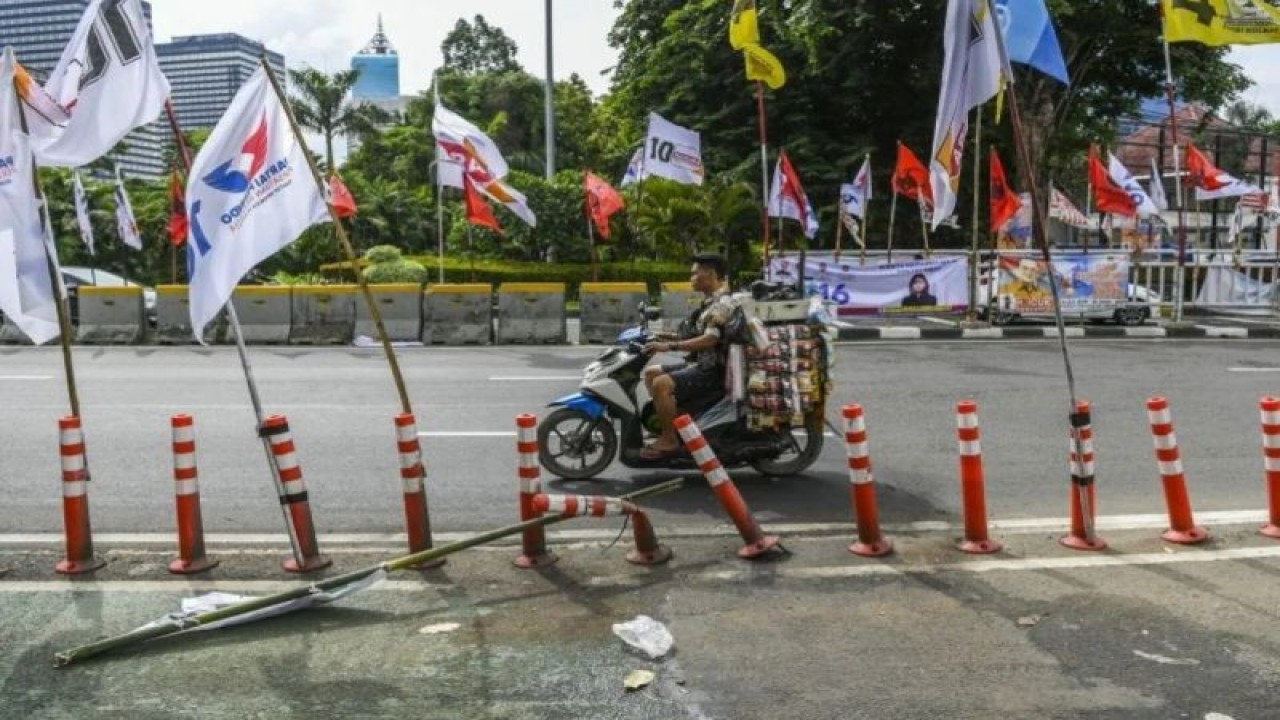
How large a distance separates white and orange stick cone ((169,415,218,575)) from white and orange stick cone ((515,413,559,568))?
1703 mm

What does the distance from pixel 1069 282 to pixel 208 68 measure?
15.9 metres

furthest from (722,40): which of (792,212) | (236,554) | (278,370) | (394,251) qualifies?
(236,554)

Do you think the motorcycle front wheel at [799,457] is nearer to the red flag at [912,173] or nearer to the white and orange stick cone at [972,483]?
the white and orange stick cone at [972,483]

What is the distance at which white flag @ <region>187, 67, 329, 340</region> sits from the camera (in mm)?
5633

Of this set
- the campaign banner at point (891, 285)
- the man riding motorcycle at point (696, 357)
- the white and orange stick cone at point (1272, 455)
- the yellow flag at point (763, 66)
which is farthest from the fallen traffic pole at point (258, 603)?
the campaign banner at point (891, 285)

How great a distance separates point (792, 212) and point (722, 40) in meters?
8.08

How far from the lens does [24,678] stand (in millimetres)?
4488

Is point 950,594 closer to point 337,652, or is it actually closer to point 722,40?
point 337,652

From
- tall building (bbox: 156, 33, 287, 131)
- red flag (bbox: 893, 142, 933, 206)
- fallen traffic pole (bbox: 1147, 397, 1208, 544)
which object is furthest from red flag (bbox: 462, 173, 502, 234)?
fallen traffic pole (bbox: 1147, 397, 1208, 544)

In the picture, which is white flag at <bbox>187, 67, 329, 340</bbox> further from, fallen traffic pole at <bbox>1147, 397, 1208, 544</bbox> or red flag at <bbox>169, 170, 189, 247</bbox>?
red flag at <bbox>169, 170, 189, 247</bbox>

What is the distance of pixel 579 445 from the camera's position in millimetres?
8031

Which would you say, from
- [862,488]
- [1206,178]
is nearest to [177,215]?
[862,488]

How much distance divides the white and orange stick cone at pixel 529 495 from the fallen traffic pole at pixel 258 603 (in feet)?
0.28

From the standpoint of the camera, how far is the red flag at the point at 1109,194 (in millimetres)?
21156
